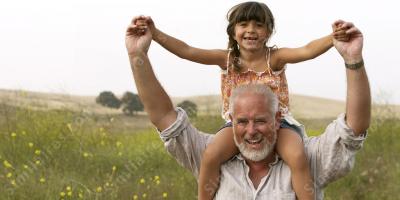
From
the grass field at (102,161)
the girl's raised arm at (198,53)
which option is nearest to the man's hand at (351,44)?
the girl's raised arm at (198,53)

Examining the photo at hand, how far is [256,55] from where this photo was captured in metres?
4.45

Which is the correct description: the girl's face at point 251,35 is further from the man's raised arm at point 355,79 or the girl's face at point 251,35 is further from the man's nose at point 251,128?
the man's raised arm at point 355,79

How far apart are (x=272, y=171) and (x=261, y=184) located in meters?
0.12

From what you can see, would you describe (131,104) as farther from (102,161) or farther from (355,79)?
(355,79)

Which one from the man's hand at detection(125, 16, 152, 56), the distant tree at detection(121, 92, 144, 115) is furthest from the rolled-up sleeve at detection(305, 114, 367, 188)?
the distant tree at detection(121, 92, 144, 115)

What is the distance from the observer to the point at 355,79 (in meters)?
3.48

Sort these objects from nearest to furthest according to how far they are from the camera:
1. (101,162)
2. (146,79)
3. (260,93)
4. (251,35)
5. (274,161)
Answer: (146,79)
(260,93)
(274,161)
(251,35)
(101,162)

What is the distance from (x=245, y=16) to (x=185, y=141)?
104 centimetres

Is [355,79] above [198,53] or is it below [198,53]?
below

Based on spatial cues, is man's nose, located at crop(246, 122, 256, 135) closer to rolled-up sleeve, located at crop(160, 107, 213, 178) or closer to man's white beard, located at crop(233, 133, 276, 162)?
man's white beard, located at crop(233, 133, 276, 162)

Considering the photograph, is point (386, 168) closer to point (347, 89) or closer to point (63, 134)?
point (63, 134)

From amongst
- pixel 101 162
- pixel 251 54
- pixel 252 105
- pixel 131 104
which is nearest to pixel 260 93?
pixel 252 105

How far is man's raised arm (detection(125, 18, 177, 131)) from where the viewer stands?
3.66 metres

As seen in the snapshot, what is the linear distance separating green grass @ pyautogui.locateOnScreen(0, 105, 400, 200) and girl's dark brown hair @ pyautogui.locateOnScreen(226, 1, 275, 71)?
9.84ft
